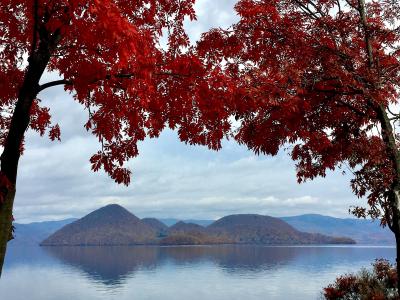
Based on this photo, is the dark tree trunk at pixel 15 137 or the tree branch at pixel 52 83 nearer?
the dark tree trunk at pixel 15 137

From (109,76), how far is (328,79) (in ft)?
23.4

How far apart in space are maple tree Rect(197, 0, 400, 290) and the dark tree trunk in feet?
19.0

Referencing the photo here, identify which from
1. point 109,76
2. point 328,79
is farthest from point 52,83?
point 328,79

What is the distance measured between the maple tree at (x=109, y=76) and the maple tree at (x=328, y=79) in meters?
1.98

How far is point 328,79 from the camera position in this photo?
15.4 metres

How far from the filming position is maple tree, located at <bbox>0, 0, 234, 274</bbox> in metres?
11.0

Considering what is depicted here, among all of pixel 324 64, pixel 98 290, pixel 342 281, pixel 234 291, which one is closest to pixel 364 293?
pixel 342 281

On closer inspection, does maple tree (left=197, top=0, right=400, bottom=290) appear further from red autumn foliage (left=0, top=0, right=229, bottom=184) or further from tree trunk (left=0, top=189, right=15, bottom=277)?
tree trunk (left=0, top=189, right=15, bottom=277)

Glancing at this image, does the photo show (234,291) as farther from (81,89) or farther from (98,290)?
(81,89)

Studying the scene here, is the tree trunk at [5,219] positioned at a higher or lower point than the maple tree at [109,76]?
lower

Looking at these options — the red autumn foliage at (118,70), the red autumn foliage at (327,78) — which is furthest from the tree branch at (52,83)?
the red autumn foliage at (327,78)

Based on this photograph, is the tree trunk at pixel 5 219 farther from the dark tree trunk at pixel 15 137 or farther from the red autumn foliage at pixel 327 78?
the red autumn foliage at pixel 327 78

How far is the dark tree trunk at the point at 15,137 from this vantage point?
11438 mm

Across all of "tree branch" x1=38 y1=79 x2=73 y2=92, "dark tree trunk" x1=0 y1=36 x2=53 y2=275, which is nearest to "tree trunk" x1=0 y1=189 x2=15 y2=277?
"dark tree trunk" x1=0 y1=36 x2=53 y2=275
